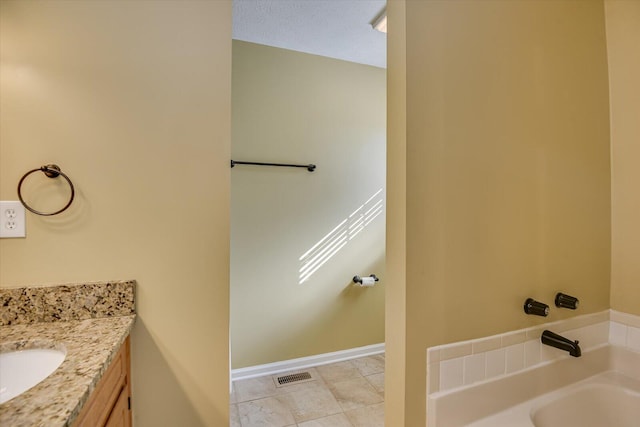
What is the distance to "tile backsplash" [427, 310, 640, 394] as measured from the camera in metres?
1.05

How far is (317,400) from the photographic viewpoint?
2086 mm

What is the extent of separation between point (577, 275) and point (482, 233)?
2.05 ft

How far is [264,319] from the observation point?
2.43 m

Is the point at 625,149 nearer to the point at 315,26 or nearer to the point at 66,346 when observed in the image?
the point at 315,26

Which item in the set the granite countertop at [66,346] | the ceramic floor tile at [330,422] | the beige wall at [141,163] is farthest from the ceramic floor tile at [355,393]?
the granite countertop at [66,346]

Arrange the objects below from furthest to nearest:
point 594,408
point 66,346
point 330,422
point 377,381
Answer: point 377,381
point 330,422
point 594,408
point 66,346

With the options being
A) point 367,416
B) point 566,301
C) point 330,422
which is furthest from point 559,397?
point 330,422

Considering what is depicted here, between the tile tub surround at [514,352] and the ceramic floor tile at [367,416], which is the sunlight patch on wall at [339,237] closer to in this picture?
the ceramic floor tile at [367,416]

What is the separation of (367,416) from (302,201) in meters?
1.59

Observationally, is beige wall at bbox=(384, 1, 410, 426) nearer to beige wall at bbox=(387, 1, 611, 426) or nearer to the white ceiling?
beige wall at bbox=(387, 1, 611, 426)

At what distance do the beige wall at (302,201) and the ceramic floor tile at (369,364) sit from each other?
146 millimetres

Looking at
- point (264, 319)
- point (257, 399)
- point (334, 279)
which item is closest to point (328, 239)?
point (334, 279)

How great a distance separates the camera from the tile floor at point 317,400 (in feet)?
6.17

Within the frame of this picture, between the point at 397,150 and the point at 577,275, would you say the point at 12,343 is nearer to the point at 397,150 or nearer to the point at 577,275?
the point at 397,150
